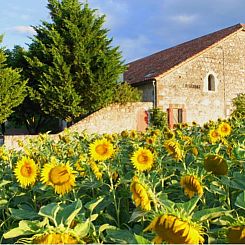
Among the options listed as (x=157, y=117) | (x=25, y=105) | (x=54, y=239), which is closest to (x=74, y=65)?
(x=25, y=105)

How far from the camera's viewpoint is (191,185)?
156 centimetres

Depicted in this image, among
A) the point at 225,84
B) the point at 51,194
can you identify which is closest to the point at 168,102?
the point at 225,84

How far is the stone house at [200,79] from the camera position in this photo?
1973cm

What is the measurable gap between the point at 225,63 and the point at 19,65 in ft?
33.7

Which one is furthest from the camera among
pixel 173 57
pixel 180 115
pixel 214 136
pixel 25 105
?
pixel 173 57

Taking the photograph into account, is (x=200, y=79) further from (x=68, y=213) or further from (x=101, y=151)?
(x=68, y=213)

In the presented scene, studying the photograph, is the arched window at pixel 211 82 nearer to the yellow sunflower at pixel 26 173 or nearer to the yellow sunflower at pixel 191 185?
the yellow sunflower at pixel 26 173

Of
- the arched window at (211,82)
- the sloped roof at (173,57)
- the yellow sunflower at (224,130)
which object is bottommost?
the yellow sunflower at (224,130)

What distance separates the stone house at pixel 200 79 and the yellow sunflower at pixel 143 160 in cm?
1715

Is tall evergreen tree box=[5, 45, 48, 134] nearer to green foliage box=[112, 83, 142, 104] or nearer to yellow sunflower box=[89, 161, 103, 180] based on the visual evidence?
green foliage box=[112, 83, 142, 104]

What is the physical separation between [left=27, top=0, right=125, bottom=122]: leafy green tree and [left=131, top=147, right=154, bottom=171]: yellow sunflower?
49.1ft

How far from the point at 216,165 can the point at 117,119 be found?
662 inches

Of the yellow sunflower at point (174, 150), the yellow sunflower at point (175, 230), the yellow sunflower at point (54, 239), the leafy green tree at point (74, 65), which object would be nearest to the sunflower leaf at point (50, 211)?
the yellow sunflower at point (54, 239)

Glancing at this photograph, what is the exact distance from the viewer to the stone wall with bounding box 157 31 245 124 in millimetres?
19828
